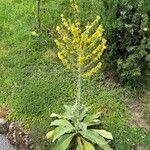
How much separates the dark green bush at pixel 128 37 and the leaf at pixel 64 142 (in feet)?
5.46

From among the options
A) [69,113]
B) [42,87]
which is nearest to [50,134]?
[69,113]

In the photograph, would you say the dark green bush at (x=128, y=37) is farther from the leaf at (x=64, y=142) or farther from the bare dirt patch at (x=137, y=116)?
the leaf at (x=64, y=142)

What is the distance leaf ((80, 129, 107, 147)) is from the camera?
8.48 meters

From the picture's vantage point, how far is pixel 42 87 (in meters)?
9.80

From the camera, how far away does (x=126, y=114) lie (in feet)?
30.4

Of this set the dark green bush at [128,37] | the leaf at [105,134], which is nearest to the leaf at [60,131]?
the leaf at [105,134]

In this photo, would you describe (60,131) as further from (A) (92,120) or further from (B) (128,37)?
(B) (128,37)

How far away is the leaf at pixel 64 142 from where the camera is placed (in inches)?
335

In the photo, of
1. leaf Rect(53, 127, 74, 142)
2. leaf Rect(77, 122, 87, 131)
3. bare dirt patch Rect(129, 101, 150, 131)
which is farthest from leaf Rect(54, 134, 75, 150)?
bare dirt patch Rect(129, 101, 150, 131)

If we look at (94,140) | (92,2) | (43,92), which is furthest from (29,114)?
(92,2)

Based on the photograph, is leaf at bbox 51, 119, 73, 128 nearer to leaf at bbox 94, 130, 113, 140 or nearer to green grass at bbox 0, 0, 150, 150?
green grass at bbox 0, 0, 150, 150

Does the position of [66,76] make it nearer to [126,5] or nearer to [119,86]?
[119,86]

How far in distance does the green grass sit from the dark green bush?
51 centimetres

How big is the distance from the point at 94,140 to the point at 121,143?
540 mm
